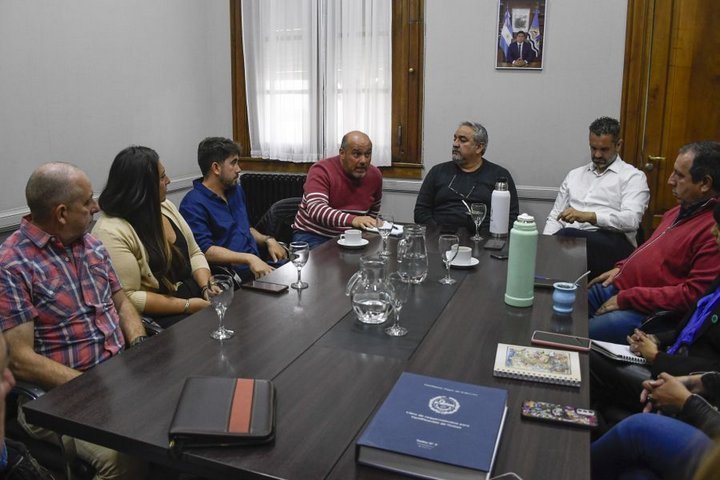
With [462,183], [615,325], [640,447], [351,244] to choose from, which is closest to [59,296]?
[351,244]

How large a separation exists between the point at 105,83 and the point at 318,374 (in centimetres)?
294

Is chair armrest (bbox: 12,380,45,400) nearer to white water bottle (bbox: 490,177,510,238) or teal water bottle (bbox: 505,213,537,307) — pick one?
teal water bottle (bbox: 505,213,537,307)

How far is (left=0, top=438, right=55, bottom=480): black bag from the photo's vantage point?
1412 millimetres

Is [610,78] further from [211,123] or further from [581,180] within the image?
[211,123]

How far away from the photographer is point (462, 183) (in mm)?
3775

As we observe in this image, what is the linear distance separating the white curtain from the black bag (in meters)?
3.25

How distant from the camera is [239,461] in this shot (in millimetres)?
1122

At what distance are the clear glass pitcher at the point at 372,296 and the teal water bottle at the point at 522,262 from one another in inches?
16.6

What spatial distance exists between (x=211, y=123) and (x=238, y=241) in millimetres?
1923

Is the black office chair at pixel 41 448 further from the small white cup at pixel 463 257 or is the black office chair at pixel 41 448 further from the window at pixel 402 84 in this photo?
the window at pixel 402 84

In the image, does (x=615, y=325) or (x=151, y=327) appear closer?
(x=151, y=327)

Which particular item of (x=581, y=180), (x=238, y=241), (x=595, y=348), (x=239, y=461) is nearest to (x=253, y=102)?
(x=238, y=241)

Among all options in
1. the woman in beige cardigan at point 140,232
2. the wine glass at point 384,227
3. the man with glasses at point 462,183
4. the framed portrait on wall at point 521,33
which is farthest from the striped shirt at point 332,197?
the framed portrait on wall at point 521,33

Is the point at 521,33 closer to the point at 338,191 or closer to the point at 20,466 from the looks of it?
the point at 338,191
